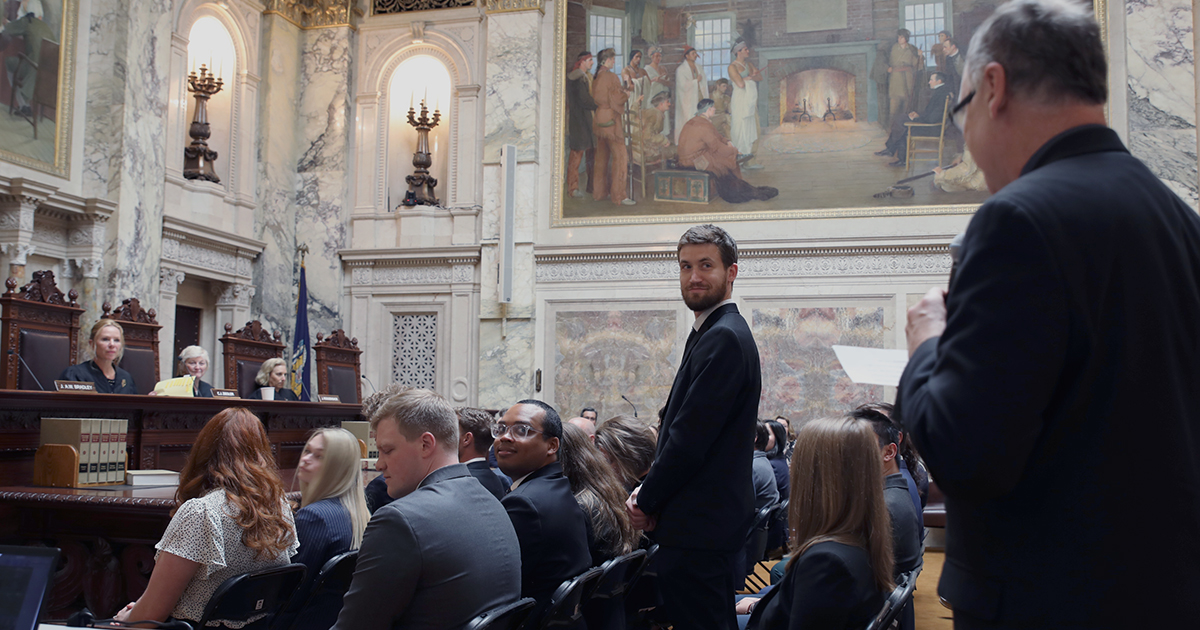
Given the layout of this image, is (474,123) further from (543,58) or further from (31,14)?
(31,14)

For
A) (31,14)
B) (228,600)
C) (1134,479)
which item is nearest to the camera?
(1134,479)

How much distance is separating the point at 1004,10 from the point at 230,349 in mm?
9783

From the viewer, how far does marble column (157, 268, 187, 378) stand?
11172mm

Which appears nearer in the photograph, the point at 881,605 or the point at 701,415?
the point at 881,605

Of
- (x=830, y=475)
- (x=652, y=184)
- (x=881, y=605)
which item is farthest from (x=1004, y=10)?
(x=652, y=184)

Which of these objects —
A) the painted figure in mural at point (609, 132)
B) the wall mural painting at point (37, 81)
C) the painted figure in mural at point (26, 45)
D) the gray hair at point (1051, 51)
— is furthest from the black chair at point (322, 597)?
the painted figure in mural at point (609, 132)

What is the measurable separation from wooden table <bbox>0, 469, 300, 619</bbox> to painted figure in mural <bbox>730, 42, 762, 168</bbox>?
10.1 meters

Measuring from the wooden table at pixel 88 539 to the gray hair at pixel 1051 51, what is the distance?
4083 millimetres

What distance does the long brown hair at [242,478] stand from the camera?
2.94 meters

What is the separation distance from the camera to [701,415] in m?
2.83

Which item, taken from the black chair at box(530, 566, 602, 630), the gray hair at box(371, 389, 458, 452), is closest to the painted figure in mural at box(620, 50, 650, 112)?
the black chair at box(530, 566, 602, 630)

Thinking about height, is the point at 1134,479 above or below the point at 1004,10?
below

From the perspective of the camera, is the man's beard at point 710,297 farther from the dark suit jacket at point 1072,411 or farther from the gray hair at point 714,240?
the dark suit jacket at point 1072,411

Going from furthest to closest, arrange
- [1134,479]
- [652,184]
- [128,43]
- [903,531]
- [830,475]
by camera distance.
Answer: [652,184] < [128,43] < [903,531] < [830,475] < [1134,479]
